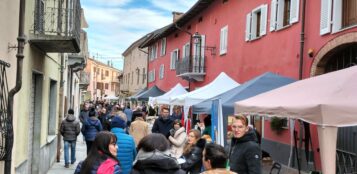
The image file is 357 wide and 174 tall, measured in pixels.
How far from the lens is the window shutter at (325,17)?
40.0 ft

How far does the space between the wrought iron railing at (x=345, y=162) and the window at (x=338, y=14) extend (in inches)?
123

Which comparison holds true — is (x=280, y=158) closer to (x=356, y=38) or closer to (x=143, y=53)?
(x=356, y=38)

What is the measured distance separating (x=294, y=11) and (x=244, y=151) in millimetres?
9758

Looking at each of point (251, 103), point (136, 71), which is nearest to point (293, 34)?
point (251, 103)

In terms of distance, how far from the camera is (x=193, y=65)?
25.8 meters

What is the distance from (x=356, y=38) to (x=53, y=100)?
845 cm

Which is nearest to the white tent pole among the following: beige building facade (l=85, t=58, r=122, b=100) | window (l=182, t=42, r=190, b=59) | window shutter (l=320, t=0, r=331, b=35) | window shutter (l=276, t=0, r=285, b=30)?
window shutter (l=320, t=0, r=331, b=35)

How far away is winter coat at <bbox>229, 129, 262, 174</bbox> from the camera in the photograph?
528cm

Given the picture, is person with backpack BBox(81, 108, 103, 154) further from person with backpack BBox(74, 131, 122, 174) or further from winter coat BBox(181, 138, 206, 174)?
person with backpack BBox(74, 131, 122, 174)

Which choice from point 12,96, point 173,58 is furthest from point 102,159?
point 173,58

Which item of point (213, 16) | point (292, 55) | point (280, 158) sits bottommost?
point (280, 158)

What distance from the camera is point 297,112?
6.45m

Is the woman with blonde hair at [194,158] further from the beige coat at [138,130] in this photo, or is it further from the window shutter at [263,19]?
the window shutter at [263,19]

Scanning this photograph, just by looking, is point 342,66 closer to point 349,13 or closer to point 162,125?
point 349,13
